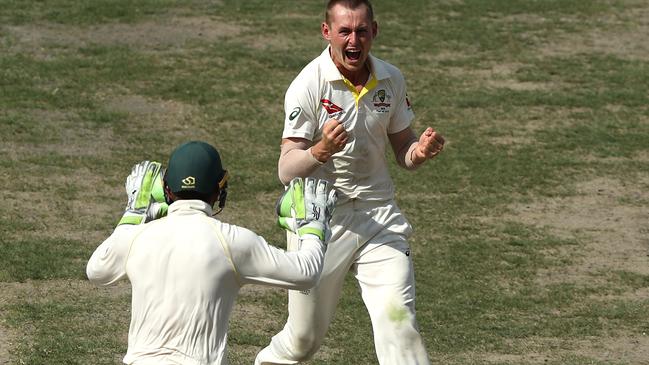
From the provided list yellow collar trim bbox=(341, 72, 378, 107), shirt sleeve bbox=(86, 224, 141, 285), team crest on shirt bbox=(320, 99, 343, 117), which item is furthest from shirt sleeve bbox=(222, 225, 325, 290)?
yellow collar trim bbox=(341, 72, 378, 107)

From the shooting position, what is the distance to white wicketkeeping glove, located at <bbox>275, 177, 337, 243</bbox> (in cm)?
702

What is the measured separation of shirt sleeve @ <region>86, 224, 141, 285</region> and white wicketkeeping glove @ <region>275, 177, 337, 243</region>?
80cm

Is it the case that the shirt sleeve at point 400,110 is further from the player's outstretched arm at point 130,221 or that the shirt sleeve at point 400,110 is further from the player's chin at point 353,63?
the player's outstretched arm at point 130,221

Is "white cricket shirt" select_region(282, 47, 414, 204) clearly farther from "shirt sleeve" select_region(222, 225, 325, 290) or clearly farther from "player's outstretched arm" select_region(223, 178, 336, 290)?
"shirt sleeve" select_region(222, 225, 325, 290)

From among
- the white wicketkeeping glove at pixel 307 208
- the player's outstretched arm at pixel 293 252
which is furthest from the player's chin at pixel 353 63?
the player's outstretched arm at pixel 293 252

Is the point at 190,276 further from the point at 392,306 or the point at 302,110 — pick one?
the point at 302,110

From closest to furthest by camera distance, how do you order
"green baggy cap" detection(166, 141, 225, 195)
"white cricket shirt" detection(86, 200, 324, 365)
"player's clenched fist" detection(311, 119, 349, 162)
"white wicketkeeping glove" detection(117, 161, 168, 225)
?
"white cricket shirt" detection(86, 200, 324, 365) → "green baggy cap" detection(166, 141, 225, 195) → "white wicketkeeping glove" detection(117, 161, 168, 225) → "player's clenched fist" detection(311, 119, 349, 162)

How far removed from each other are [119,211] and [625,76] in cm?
760

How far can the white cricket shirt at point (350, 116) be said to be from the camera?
864 cm

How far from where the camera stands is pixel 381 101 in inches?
346

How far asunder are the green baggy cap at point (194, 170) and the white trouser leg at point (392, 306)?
6.77 feet

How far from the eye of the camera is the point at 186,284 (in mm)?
6539

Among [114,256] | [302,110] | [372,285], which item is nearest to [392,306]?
[372,285]

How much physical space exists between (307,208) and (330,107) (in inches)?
66.9
